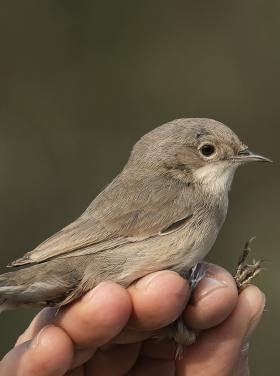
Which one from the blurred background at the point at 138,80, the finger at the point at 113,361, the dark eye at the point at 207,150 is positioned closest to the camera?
the finger at the point at 113,361

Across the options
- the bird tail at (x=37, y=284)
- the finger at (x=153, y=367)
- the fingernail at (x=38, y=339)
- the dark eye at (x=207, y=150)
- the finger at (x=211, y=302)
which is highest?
the dark eye at (x=207, y=150)

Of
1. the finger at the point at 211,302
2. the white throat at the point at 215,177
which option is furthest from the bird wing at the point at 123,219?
the finger at the point at 211,302

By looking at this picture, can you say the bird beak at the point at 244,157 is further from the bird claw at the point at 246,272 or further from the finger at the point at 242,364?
the finger at the point at 242,364

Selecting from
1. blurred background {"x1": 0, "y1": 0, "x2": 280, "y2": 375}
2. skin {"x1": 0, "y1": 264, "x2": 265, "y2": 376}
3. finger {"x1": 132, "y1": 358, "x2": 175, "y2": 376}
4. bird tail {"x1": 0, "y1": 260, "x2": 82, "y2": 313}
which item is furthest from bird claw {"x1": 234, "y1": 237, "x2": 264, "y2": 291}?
blurred background {"x1": 0, "y1": 0, "x2": 280, "y2": 375}

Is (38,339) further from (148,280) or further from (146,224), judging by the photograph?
(146,224)

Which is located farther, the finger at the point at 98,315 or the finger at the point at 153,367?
the finger at the point at 153,367

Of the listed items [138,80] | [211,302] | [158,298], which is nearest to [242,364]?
[211,302]
